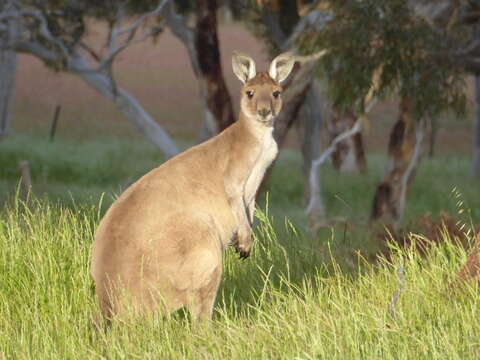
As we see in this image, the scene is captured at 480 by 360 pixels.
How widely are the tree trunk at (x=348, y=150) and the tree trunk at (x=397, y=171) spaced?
11.3 metres

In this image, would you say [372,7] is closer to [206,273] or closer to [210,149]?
[210,149]

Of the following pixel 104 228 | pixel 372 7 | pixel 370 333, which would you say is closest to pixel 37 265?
pixel 104 228

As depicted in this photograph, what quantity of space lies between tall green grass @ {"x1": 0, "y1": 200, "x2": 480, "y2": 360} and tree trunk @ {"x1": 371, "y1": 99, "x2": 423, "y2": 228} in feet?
31.0

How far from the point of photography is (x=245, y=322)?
5777mm

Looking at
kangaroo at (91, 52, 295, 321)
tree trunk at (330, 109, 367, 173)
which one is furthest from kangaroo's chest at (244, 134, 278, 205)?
tree trunk at (330, 109, 367, 173)

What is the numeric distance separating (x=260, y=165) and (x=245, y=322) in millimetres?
983

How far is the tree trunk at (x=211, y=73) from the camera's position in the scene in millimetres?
15859

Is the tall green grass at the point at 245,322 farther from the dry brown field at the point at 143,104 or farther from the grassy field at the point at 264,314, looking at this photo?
the dry brown field at the point at 143,104

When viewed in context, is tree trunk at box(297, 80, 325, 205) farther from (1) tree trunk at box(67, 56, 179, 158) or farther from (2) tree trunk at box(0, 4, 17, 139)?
(2) tree trunk at box(0, 4, 17, 139)

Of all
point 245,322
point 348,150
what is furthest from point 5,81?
point 245,322

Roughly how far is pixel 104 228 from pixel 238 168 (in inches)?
39.5

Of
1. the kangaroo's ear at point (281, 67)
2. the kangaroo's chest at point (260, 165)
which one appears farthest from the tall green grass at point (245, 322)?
the kangaroo's ear at point (281, 67)

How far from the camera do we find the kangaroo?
4848mm

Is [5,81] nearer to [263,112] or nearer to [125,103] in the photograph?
[125,103]
